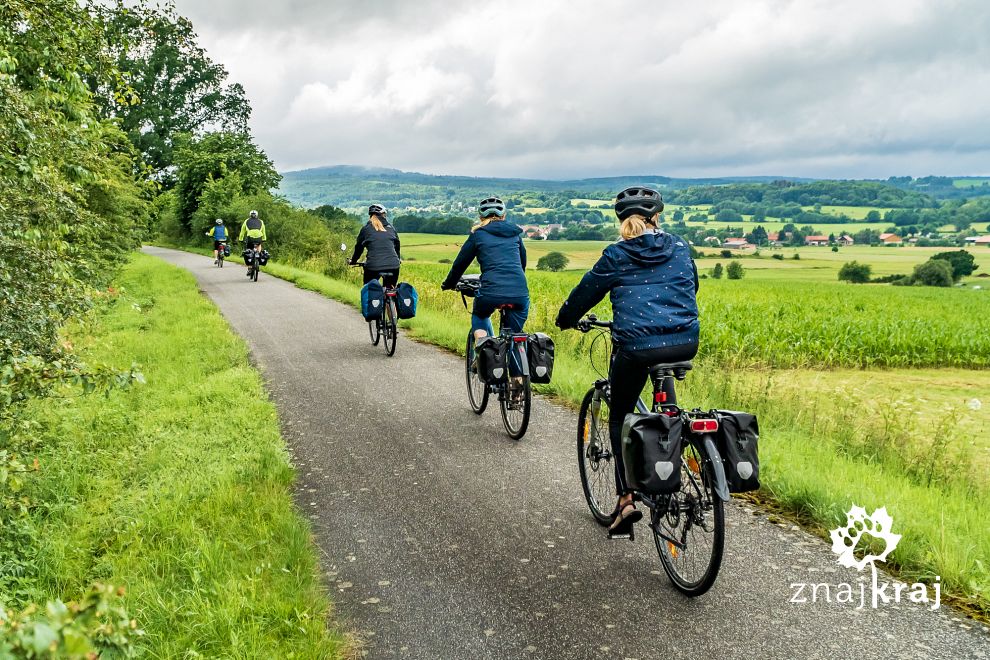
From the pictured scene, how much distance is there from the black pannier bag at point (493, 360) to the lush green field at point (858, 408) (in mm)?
1861

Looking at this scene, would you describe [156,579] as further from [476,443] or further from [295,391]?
[295,391]

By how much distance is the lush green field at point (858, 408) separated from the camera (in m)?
4.56

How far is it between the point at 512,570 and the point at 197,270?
88.1ft

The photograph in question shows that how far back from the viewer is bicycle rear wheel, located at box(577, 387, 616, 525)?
15.9 ft

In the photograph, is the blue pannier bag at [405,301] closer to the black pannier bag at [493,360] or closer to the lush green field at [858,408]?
the lush green field at [858,408]

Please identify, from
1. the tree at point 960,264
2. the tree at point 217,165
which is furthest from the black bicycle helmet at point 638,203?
the tree at point 960,264

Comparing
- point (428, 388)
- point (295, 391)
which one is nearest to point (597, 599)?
point (428, 388)

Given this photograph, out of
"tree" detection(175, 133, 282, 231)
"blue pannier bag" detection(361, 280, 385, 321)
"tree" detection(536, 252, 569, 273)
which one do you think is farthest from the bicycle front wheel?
"tree" detection(536, 252, 569, 273)

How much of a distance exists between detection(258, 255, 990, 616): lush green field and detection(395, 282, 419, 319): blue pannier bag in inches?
47.5

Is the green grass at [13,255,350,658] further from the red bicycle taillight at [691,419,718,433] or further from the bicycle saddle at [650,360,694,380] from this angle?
the bicycle saddle at [650,360,694,380]

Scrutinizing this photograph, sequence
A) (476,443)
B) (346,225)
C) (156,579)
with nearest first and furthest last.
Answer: (156,579) → (476,443) → (346,225)

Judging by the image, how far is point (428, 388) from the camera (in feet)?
29.4

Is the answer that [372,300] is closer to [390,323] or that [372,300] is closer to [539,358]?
[390,323]

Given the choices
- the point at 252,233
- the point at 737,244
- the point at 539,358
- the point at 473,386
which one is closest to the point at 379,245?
the point at 473,386
